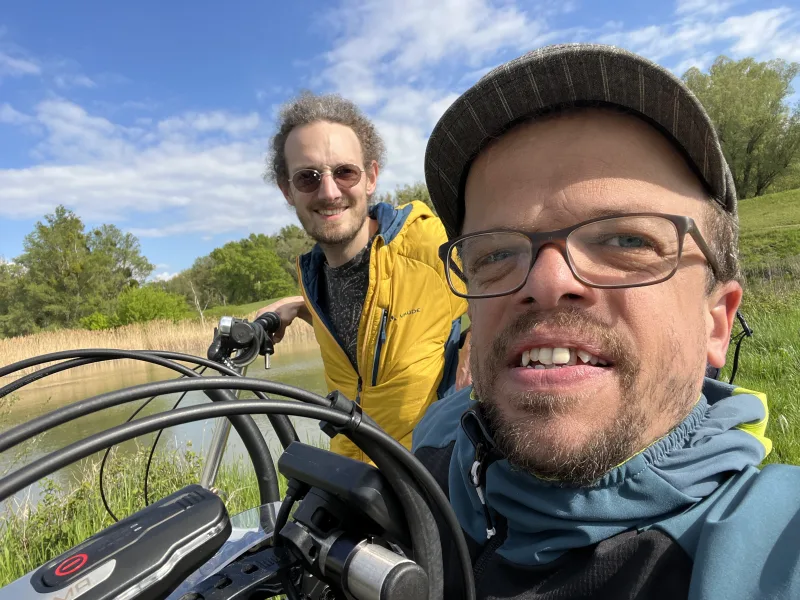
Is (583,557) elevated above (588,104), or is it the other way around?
(588,104)

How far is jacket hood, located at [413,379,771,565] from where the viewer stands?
97 centimetres

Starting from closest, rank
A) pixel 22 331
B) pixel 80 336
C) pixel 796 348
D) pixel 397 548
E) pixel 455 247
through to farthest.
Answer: pixel 397 548 < pixel 455 247 < pixel 796 348 < pixel 80 336 < pixel 22 331

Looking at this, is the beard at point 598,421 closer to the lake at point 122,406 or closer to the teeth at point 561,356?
the teeth at point 561,356

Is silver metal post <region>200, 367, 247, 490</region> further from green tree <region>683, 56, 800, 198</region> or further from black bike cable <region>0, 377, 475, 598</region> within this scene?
green tree <region>683, 56, 800, 198</region>

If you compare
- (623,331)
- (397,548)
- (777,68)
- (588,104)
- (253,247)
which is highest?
(777,68)

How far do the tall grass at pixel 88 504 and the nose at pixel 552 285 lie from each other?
8.66 feet

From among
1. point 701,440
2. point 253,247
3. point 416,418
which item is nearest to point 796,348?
point 416,418

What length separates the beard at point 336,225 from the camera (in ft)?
9.14

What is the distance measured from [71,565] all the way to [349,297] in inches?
91.7

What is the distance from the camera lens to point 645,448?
3.48 feet

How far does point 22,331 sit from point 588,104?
1647 inches

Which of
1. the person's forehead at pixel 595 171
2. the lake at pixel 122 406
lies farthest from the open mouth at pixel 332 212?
the person's forehead at pixel 595 171

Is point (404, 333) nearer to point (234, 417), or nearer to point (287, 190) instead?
point (287, 190)

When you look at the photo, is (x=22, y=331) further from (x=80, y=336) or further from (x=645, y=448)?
(x=645, y=448)
